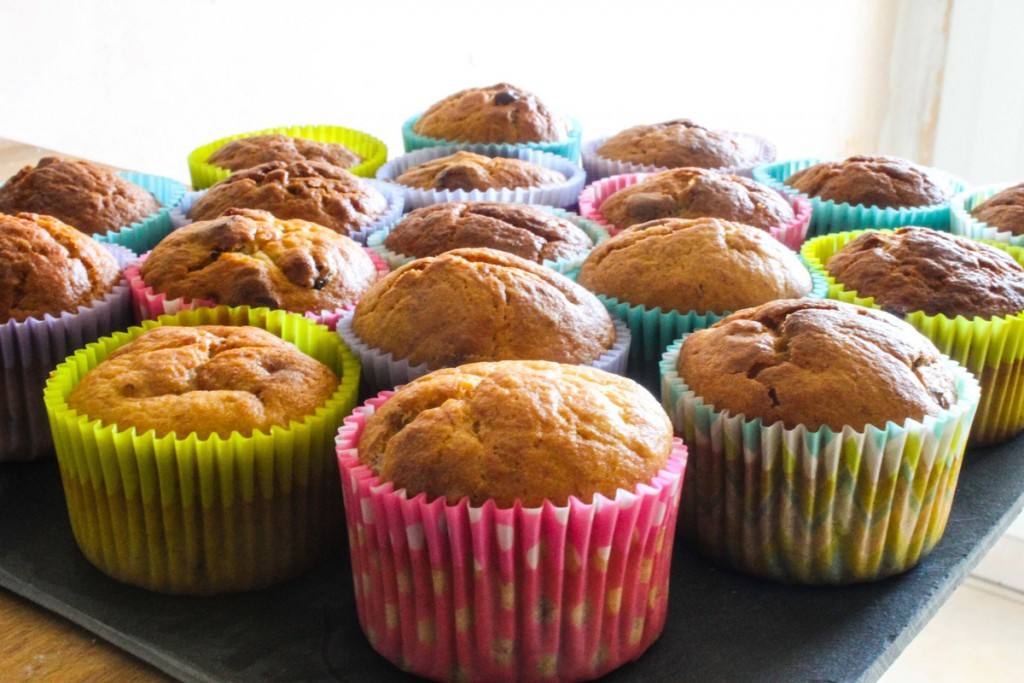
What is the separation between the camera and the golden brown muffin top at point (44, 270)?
6.64ft

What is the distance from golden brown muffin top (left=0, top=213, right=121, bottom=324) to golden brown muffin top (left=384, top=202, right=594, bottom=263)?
0.64m

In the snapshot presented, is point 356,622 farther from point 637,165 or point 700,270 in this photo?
point 637,165

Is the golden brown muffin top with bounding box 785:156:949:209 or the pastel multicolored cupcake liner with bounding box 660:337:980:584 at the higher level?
the golden brown muffin top with bounding box 785:156:949:209

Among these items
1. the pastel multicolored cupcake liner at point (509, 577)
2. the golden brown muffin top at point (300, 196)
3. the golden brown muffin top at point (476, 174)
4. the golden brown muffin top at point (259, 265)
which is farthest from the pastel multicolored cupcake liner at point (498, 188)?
the pastel multicolored cupcake liner at point (509, 577)

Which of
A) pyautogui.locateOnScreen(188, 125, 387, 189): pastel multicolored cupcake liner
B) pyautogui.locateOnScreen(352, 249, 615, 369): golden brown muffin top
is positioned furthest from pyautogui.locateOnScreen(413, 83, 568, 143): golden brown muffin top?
pyautogui.locateOnScreen(352, 249, 615, 369): golden brown muffin top

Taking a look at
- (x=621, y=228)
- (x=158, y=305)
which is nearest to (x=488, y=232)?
(x=621, y=228)

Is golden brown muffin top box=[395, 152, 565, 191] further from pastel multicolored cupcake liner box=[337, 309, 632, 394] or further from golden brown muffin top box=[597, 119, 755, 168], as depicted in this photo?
pastel multicolored cupcake liner box=[337, 309, 632, 394]

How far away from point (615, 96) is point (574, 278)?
401 centimetres

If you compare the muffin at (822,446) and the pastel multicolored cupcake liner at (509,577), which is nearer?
the pastel multicolored cupcake liner at (509,577)

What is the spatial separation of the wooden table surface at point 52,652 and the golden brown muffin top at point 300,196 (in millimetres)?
1111

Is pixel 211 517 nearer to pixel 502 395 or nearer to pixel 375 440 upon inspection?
pixel 375 440

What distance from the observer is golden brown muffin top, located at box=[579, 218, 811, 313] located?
6.94 ft

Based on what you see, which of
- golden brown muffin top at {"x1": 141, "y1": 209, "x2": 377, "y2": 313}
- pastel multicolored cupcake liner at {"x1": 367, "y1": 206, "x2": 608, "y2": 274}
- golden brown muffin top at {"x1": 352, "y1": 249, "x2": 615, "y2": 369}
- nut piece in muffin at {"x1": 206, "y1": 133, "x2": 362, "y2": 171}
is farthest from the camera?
nut piece in muffin at {"x1": 206, "y1": 133, "x2": 362, "y2": 171}

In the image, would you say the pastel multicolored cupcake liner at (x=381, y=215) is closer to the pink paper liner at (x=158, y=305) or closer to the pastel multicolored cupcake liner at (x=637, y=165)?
the pink paper liner at (x=158, y=305)
